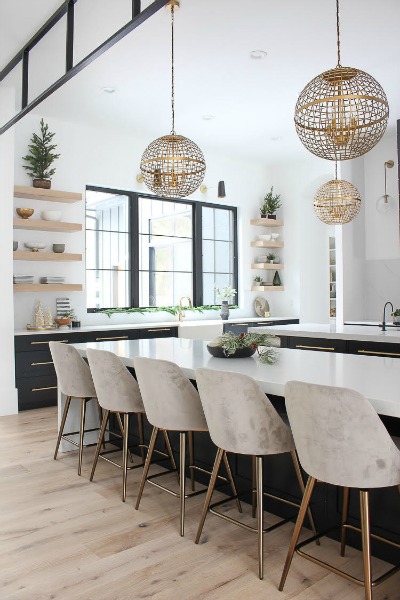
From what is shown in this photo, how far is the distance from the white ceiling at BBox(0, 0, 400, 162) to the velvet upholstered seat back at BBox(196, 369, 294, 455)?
281cm

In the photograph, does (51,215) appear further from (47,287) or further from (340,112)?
(340,112)

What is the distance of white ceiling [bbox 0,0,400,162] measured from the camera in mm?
3869

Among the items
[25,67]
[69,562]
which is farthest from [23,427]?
[25,67]

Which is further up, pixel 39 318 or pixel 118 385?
pixel 39 318

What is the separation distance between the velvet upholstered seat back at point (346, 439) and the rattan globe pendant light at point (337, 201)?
3.24 metres

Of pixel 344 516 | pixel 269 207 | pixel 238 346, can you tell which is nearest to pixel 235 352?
pixel 238 346

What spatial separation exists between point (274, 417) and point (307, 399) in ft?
1.17

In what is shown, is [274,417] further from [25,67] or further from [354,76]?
[25,67]

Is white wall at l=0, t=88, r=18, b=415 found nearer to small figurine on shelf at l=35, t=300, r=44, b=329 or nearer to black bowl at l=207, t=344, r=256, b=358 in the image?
small figurine on shelf at l=35, t=300, r=44, b=329

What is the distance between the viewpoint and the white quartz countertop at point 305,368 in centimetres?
215

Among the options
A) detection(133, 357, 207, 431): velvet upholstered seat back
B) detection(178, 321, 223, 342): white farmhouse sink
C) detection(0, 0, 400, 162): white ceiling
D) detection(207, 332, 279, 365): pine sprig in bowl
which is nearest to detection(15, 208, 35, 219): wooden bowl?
detection(0, 0, 400, 162): white ceiling

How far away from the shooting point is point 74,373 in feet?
11.9

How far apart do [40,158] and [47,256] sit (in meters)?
1.09

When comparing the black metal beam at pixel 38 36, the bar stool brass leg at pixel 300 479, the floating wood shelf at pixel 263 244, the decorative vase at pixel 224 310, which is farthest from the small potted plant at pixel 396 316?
the black metal beam at pixel 38 36
